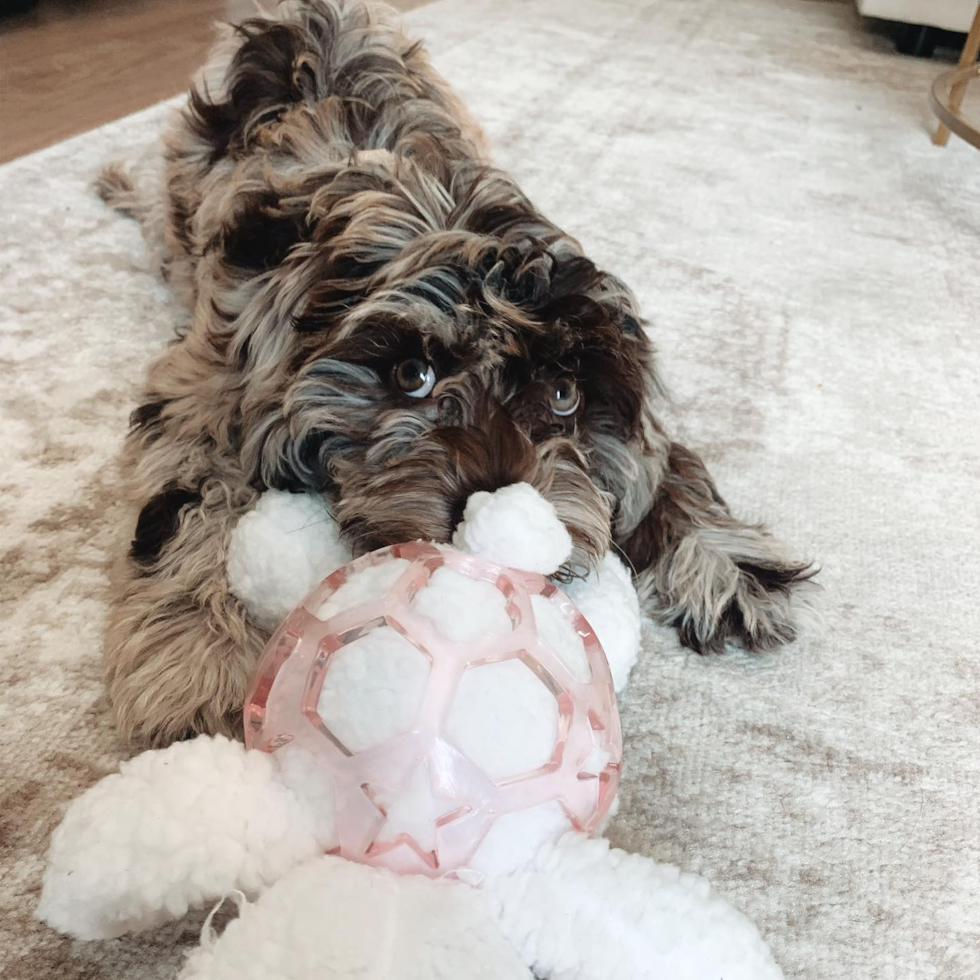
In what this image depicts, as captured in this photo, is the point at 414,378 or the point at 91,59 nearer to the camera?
the point at 414,378

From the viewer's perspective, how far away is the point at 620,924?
2.72 feet

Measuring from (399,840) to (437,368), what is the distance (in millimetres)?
707

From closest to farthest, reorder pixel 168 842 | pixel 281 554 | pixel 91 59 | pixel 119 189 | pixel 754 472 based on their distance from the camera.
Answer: pixel 168 842, pixel 281 554, pixel 754 472, pixel 119 189, pixel 91 59

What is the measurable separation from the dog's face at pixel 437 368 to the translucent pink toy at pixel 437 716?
26 cm

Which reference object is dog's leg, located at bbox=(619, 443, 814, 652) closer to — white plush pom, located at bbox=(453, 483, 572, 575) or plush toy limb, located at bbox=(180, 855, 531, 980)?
white plush pom, located at bbox=(453, 483, 572, 575)

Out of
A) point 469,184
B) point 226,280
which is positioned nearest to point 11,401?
point 226,280

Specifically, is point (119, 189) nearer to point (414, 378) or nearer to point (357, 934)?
point (414, 378)

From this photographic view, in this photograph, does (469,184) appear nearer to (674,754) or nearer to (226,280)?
(226,280)

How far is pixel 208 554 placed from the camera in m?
1.49

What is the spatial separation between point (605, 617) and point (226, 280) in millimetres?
853

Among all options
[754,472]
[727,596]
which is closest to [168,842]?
[727,596]

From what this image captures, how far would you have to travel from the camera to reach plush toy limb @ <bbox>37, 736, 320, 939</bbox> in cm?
84

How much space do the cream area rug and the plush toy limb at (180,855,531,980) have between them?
0.35 m

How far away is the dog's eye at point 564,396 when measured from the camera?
143 cm
